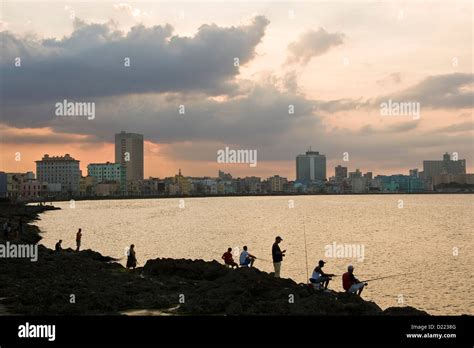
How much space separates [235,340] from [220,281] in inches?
533

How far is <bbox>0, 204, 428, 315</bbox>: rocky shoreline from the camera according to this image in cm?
Result: 2006

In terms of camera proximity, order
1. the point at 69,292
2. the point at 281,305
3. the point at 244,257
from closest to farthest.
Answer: the point at 281,305 < the point at 69,292 < the point at 244,257

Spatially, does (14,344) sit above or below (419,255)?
above

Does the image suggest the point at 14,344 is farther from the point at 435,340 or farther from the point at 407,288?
the point at 407,288

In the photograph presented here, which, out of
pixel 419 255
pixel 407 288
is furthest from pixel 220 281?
pixel 419 255

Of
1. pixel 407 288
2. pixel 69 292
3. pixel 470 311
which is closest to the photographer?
pixel 69 292

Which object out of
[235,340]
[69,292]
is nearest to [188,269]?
[69,292]

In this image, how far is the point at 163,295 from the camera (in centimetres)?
2388

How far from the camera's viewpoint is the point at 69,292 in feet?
75.2

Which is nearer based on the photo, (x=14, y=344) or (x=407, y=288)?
(x=14, y=344)

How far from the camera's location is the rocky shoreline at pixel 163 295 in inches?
790

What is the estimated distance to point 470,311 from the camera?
31.1 m

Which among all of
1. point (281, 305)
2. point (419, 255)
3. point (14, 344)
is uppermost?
point (14, 344)

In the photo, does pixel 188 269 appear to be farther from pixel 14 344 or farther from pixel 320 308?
pixel 14 344
